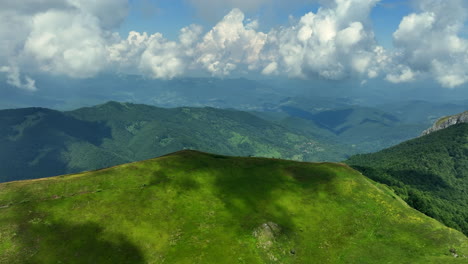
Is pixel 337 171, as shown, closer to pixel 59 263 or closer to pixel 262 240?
pixel 262 240

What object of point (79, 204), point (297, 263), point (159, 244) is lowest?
point (297, 263)

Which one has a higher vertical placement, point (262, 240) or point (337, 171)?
point (337, 171)

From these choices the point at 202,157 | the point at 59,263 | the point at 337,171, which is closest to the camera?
the point at 59,263

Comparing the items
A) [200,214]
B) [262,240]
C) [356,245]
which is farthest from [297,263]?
[200,214]

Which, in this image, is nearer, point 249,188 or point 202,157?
point 249,188

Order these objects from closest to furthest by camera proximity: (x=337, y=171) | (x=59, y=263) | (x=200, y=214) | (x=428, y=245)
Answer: (x=59, y=263) → (x=428, y=245) → (x=200, y=214) → (x=337, y=171)

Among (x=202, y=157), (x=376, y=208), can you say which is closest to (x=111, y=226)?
(x=202, y=157)
